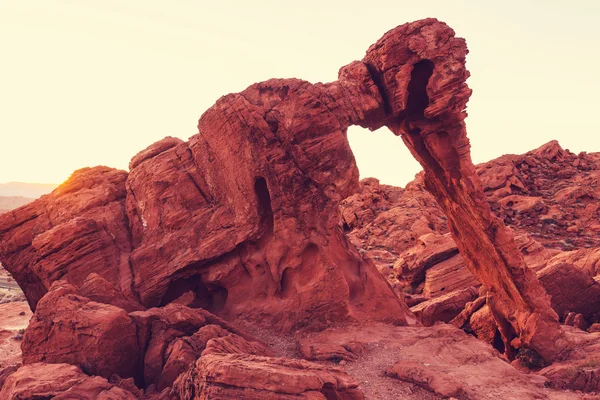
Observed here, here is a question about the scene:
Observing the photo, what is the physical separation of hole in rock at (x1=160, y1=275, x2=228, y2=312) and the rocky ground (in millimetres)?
75

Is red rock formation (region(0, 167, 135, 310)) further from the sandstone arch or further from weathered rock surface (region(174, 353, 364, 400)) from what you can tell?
weathered rock surface (region(174, 353, 364, 400))

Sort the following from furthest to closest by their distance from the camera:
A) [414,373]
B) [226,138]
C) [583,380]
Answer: [226,138]
[583,380]
[414,373]

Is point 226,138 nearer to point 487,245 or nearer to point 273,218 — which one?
point 273,218

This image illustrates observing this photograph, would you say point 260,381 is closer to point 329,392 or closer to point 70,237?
point 329,392

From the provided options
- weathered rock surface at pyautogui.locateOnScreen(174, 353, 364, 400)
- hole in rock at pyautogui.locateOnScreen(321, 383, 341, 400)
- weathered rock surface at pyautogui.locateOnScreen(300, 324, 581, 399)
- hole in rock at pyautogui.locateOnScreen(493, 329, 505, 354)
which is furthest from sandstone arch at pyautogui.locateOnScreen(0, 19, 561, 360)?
hole in rock at pyautogui.locateOnScreen(321, 383, 341, 400)

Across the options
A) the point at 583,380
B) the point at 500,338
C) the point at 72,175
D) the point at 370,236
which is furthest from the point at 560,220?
the point at 72,175

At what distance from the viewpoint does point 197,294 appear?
76.6 feet

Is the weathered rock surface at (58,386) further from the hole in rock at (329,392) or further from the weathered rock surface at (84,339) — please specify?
the hole in rock at (329,392)

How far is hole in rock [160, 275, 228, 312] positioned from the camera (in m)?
22.5

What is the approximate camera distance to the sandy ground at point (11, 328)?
21.9 m

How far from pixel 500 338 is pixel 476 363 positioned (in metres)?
9.27

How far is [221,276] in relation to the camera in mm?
21922

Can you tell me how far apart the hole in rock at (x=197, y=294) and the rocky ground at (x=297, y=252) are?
8 cm

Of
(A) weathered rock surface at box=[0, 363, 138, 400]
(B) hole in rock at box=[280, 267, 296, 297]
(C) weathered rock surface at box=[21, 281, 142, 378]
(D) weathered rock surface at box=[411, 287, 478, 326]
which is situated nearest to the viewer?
(A) weathered rock surface at box=[0, 363, 138, 400]
